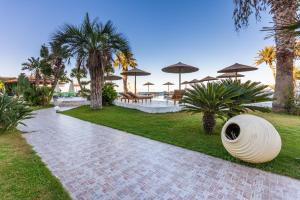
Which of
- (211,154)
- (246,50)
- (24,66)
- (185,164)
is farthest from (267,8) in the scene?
(24,66)

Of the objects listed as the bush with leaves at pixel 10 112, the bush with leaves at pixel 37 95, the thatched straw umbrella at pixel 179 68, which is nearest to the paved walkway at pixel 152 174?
the bush with leaves at pixel 10 112

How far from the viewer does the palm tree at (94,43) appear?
964 cm

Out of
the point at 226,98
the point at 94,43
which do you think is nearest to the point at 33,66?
the point at 94,43

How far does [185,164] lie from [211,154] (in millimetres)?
756

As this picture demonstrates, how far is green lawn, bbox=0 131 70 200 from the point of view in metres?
2.12

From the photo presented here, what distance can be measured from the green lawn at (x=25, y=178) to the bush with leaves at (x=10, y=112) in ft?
5.72

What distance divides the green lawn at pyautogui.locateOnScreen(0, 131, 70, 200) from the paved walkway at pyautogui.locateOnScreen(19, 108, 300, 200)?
15 centimetres

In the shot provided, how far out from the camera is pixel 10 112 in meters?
5.18

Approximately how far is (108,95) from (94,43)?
3801mm

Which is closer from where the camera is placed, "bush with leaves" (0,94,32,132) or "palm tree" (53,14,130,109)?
"bush with leaves" (0,94,32,132)

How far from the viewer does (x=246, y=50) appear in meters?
16.3

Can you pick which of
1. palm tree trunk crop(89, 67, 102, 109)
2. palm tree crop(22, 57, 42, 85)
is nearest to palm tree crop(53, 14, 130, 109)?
palm tree trunk crop(89, 67, 102, 109)

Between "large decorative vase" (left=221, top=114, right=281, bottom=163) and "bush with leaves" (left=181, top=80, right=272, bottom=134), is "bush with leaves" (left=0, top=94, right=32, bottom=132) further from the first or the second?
"large decorative vase" (left=221, top=114, right=281, bottom=163)

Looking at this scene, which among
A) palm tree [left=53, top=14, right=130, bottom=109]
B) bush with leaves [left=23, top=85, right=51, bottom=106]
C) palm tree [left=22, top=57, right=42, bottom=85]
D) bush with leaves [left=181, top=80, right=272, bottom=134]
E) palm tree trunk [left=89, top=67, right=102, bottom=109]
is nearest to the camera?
bush with leaves [left=181, top=80, right=272, bottom=134]
